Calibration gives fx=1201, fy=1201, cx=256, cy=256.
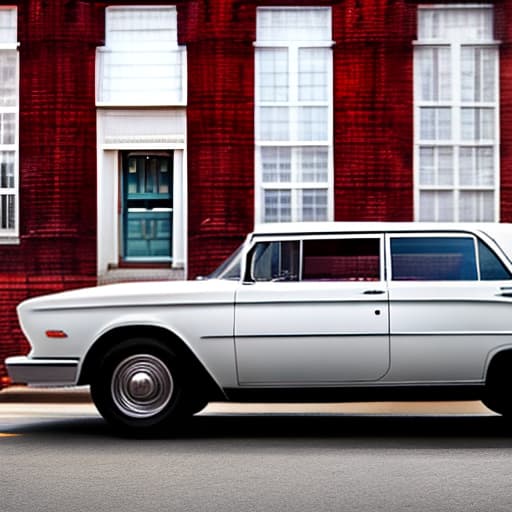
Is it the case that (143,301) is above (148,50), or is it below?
below

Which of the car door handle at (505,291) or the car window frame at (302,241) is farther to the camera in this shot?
the car window frame at (302,241)

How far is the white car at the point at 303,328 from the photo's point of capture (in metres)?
9.37

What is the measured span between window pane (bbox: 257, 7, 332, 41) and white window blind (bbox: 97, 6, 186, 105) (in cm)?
124

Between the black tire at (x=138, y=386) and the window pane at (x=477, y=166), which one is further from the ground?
the window pane at (x=477, y=166)

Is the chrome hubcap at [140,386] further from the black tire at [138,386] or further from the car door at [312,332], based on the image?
the car door at [312,332]

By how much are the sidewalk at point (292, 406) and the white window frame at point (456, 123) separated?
4.14 m

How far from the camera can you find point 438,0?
16656mm

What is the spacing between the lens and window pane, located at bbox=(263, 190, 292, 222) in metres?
16.8

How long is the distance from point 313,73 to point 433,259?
774 cm

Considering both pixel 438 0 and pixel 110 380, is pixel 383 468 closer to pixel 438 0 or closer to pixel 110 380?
pixel 110 380

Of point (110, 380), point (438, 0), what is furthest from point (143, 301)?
point (438, 0)

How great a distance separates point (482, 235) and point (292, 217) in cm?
732

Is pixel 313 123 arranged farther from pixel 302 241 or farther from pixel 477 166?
pixel 302 241

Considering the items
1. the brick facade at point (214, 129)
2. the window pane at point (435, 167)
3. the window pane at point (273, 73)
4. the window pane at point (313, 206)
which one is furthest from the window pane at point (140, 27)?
the window pane at point (435, 167)
